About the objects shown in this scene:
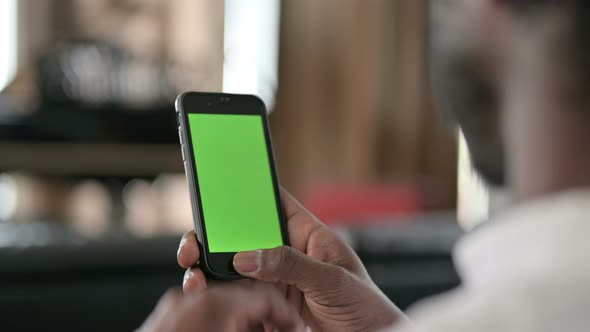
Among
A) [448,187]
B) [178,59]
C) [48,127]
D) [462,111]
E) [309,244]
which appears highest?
[462,111]

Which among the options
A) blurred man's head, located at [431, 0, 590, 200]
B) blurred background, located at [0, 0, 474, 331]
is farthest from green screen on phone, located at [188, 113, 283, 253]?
blurred background, located at [0, 0, 474, 331]

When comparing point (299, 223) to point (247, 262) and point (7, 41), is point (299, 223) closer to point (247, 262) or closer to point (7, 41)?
point (247, 262)

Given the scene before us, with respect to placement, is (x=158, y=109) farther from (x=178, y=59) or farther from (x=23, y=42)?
(x=23, y=42)

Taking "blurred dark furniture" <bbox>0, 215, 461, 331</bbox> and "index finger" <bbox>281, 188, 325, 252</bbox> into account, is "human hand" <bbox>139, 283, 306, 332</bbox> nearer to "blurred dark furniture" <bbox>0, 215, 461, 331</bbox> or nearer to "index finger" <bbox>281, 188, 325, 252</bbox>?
"index finger" <bbox>281, 188, 325, 252</bbox>

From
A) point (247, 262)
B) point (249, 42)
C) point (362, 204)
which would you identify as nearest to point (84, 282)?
point (247, 262)

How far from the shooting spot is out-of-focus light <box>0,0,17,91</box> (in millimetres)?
5164

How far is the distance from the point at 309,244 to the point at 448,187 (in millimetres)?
5078

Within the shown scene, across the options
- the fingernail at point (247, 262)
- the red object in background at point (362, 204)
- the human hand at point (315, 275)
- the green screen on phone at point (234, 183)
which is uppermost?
the green screen on phone at point (234, 183)

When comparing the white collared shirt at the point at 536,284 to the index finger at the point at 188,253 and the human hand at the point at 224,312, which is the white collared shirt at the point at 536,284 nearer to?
the human hand at the point at 224,312

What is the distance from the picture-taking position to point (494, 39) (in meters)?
0.62

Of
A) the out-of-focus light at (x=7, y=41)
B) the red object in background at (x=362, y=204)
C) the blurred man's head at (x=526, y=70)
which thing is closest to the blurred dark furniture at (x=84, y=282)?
the blurred man's head at (x=526, y=70)

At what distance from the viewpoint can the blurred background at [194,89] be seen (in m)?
5.18

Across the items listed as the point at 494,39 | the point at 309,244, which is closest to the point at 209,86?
the point at 309,244

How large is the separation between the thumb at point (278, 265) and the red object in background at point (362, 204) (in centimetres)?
360
